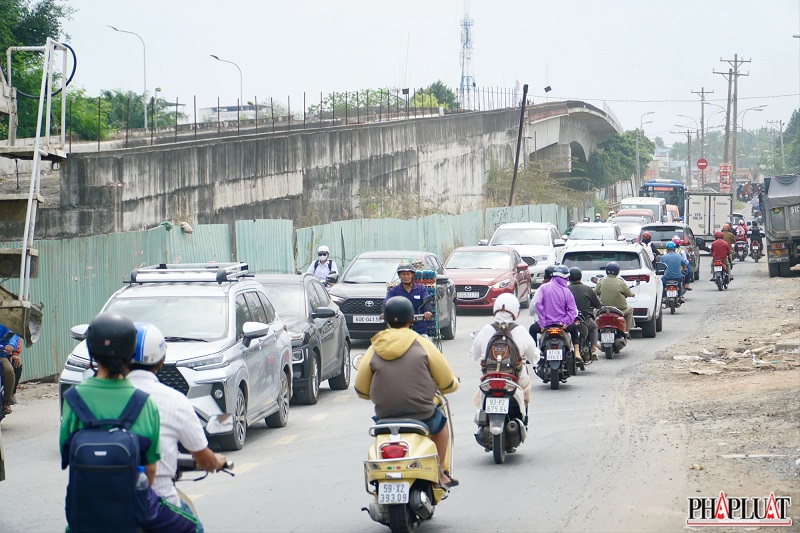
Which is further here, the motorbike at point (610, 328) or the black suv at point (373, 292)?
the black suv at point (373, 292)

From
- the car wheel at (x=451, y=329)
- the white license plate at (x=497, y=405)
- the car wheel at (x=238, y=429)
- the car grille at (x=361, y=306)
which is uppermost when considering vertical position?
the white license plate at (x=497, y=405)

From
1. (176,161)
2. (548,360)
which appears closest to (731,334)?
(548,360)

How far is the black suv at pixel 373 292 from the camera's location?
21719 mm

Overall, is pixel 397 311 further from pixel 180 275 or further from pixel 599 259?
pixel 599 259

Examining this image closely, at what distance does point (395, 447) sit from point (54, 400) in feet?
31.4

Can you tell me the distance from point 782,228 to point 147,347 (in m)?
37.5

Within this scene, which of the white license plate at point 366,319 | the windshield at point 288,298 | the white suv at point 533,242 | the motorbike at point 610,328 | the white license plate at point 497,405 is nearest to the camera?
the white license plate at point 497,405

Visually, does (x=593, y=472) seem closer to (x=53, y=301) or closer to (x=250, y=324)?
(x=250, y=324)

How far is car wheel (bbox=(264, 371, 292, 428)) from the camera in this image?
523 inches

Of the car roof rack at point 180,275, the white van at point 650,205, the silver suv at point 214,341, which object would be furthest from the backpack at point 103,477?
the white van at point 650,205

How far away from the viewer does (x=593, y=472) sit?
33.8ft

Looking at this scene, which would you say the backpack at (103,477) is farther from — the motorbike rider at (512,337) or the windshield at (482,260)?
the windshield at (482,260)

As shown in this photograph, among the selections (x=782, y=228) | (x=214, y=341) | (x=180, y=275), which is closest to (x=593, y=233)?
(x=782, y=228)

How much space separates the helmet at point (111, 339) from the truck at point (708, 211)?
5709cm
